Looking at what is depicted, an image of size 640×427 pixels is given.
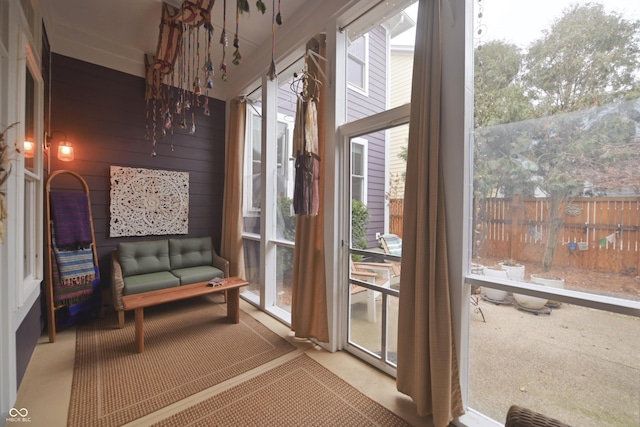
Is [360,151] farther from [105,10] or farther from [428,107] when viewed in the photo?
[105,10]

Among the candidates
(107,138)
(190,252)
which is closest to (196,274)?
(190,252)

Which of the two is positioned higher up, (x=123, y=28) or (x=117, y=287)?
(x=123, y=28)

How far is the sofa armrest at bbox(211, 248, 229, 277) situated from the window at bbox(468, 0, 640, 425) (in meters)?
3.09

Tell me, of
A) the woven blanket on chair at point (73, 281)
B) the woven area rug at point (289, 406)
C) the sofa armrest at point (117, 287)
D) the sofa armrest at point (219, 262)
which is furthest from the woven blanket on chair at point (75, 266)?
the woven area rug at point (289, 406)

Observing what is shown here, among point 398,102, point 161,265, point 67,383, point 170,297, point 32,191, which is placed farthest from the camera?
point 161,265

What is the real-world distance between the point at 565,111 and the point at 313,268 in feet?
6.78

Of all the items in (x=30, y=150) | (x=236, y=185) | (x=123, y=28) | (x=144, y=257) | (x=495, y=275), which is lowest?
(x=144, y=257)

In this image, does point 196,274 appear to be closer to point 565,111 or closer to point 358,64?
point 358,64

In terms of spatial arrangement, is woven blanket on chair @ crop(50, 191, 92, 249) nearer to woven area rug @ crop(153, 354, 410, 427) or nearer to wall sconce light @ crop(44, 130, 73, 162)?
wall sconce light @ crop(44, 130, 73, 162)

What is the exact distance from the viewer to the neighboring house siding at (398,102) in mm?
2074

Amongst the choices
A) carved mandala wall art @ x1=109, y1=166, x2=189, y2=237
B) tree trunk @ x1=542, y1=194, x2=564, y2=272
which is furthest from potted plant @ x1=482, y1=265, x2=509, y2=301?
carved mandala wall art @ x1=109, y1=166, x2=189, y2=237

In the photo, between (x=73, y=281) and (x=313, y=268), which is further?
(x=73, y=281)

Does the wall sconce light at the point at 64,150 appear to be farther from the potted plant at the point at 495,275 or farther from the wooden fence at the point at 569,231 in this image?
the potted plant at the point at 495,275

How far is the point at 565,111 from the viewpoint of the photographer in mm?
1396
